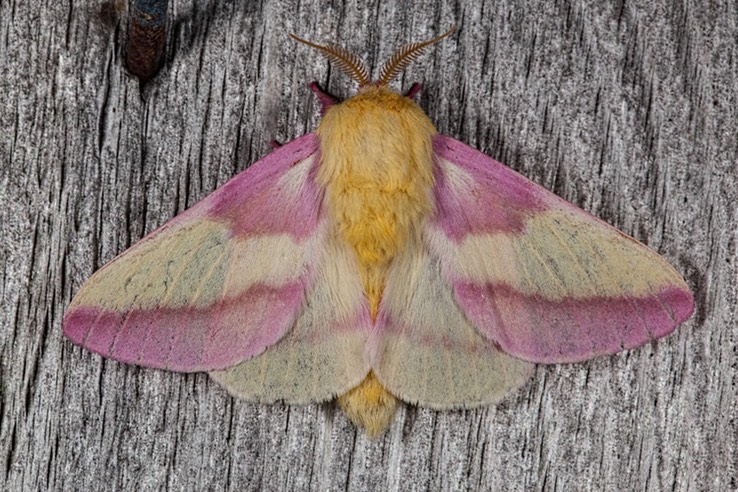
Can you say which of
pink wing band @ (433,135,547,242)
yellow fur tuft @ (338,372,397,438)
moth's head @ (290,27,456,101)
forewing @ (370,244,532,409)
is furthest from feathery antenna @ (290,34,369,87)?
yellow fur tuft @ (338,372,397,438)

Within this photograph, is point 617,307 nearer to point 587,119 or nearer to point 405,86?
point 587,119

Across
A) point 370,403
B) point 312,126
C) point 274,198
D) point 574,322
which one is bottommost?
point 370,403

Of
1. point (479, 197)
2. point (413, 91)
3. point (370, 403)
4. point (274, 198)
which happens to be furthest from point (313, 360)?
point (413, 91)

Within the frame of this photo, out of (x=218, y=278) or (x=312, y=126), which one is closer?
(x=218, y=278)

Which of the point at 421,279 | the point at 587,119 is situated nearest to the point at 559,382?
the point at 421,279

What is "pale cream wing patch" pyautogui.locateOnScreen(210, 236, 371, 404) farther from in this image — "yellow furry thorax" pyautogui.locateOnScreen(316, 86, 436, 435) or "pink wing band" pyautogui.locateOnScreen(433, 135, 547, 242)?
"pink wing band" pyautogui.locateOnScreen(433, 135, 547, 242)

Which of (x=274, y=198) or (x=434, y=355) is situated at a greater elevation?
(x=274, y=198)

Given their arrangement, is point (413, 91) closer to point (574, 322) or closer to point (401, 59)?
point (401, 59)
